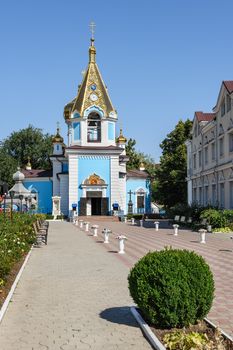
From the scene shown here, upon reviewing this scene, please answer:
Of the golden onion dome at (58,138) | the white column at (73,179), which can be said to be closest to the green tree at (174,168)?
the white column at (73,179)

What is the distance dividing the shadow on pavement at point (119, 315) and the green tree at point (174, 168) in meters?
44.9

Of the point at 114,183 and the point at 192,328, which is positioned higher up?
the point at 114,183

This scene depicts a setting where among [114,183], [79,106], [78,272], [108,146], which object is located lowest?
[78,272]

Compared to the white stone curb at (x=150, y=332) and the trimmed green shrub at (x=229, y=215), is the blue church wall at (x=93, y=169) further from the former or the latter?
the white stone curb at (x=150, y=332)

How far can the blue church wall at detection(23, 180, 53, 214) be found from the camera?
189 ft

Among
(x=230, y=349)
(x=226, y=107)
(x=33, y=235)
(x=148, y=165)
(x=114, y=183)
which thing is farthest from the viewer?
(x=148, y=165)

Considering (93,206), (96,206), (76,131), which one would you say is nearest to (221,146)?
(96,206)

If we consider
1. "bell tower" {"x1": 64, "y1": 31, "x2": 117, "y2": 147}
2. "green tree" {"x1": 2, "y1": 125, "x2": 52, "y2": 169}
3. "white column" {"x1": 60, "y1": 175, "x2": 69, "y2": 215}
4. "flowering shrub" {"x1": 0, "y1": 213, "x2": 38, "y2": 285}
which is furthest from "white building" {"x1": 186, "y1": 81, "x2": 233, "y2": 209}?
"green tree" {"x1": 2, "y1": 125, "x2": 52, "y2": 169}

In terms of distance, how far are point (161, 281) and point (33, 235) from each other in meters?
13.4

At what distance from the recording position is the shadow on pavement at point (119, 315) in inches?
283

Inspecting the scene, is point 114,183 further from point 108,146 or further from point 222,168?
point 222,168

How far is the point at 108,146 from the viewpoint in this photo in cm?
5278

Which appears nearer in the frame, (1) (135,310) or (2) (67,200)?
(1) (135,310)

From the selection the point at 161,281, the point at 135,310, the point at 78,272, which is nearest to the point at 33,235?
the point at 78,272
